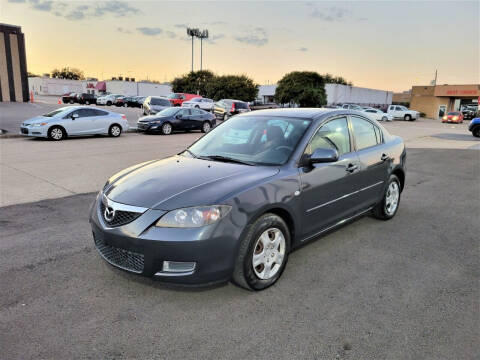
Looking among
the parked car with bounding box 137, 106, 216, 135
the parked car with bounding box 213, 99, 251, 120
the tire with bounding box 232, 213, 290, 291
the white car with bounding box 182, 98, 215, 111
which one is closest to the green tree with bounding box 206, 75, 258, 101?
the white car with bounding box 182, 98, 215, 111

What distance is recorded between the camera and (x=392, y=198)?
5.63 meters

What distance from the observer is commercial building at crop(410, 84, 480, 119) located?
6006 centimetres

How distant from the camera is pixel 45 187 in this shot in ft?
23.8

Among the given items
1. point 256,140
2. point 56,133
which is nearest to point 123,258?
point 256,140

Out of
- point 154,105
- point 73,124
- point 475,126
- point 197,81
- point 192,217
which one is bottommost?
point 73,124

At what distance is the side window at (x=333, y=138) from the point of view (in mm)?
4066

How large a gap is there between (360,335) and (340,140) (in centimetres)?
235

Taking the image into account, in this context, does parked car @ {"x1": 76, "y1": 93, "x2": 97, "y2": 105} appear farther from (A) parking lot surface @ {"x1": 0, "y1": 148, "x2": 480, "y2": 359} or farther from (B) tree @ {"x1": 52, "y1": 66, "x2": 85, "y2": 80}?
(B) tree @ {"x1": 52, "y1": 66, "x2": 85, "y2": 80}

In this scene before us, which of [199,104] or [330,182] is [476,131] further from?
[199,104]

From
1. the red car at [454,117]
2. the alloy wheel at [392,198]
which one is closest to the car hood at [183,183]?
the alloy wheel at [392,198]

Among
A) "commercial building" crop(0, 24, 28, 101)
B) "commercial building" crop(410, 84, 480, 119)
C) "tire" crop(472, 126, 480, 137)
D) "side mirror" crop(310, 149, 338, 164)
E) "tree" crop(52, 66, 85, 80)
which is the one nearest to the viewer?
"side mirror" crop(310, 149, 338, 164)

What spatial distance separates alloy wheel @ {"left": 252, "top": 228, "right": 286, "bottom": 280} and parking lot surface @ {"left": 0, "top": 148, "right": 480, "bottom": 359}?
19 cm

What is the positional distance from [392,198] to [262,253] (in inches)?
122

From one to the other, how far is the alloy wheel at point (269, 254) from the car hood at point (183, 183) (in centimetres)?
54
